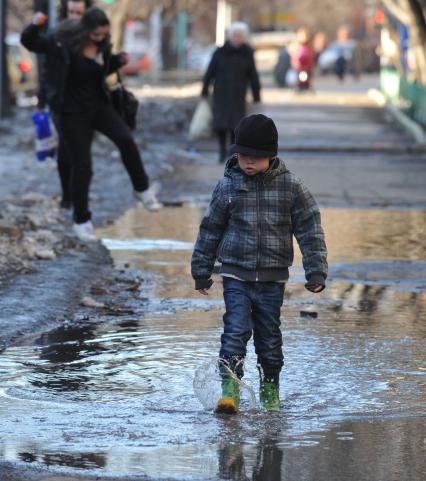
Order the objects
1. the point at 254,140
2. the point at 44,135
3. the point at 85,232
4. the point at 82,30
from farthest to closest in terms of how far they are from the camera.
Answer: the point at 44,135
the point at 85,232
the point at 82,30
the point at 254,140

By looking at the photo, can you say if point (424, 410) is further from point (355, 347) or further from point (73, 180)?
point (73, 180)

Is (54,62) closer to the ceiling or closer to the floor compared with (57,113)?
closer to the ceiling

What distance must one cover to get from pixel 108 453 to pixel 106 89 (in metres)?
5.59

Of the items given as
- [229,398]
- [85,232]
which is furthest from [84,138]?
[229,398]

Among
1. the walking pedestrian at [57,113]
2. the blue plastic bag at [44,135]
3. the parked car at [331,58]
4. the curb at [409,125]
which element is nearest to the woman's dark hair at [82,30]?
the walking pedestrian at [57,113]

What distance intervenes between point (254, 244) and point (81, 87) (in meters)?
4.74

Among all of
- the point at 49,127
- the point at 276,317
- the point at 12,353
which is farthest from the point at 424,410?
the point at 49,127

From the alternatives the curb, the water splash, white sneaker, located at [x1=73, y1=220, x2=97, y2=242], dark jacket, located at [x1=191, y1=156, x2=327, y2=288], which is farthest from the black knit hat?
the curb

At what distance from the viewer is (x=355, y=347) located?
732 centimetres

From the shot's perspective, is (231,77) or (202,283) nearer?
(202,283)

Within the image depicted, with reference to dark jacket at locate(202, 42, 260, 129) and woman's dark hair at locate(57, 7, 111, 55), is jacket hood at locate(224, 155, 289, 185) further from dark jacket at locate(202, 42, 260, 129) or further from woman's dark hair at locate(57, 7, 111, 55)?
dark jacket at locate(202, 42, 260, 129)

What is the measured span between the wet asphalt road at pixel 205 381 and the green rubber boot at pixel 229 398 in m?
0.06

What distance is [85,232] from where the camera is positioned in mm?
10688

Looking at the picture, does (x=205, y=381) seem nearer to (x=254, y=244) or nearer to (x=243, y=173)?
(x=254, y=244)
